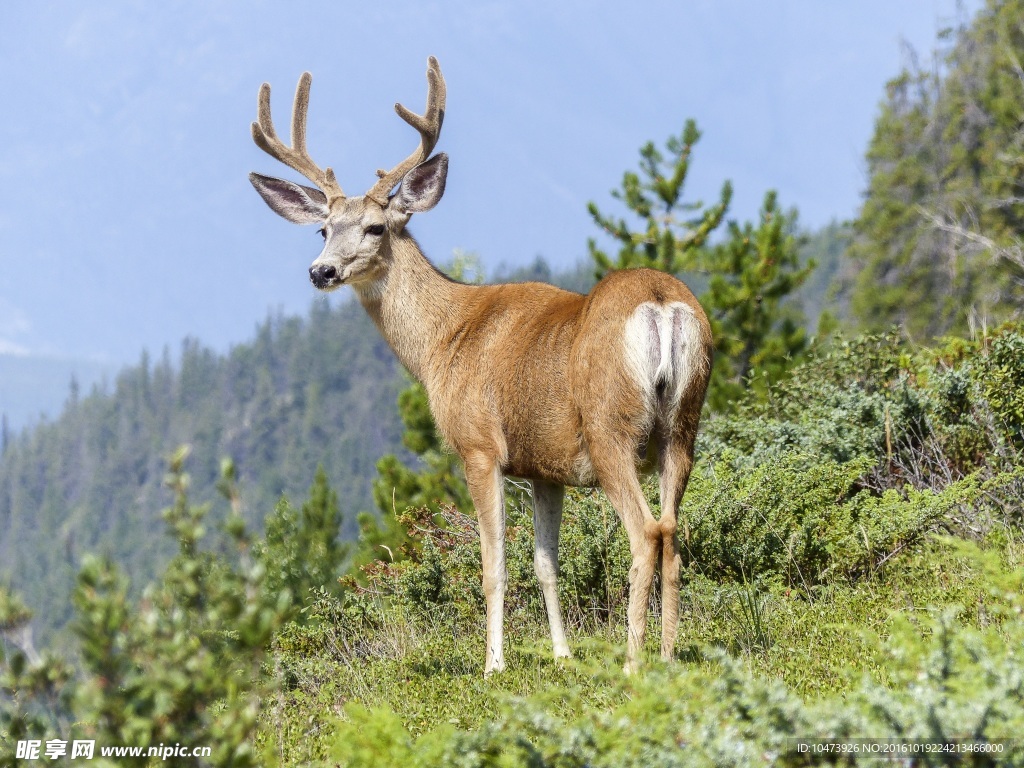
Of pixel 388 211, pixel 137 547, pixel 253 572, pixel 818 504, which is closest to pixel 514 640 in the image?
pixel 818 504

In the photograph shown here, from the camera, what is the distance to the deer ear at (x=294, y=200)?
7934mm

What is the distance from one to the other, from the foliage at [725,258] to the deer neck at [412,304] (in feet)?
39.3

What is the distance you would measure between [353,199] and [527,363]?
2084mm

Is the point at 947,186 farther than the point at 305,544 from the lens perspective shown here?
Yes

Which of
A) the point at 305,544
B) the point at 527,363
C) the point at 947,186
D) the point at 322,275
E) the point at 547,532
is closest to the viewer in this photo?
the point at 527,363

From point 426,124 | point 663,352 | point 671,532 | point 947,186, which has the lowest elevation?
point 671,532

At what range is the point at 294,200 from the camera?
8.01m

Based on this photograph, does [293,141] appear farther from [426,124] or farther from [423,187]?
[423,187]

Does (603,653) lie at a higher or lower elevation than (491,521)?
lower

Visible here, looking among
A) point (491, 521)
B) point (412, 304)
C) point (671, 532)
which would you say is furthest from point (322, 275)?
point (671, 532)

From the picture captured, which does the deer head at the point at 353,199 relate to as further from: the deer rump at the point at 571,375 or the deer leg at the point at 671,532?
the deer leg at the point at 671,532

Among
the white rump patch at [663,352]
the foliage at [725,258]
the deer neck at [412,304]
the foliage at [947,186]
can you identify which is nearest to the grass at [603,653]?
the white rump patch at [663,352]

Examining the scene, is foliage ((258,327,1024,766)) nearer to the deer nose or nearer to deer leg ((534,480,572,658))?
deer leg ((534,480,572,658))

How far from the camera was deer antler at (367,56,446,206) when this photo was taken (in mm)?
7762
